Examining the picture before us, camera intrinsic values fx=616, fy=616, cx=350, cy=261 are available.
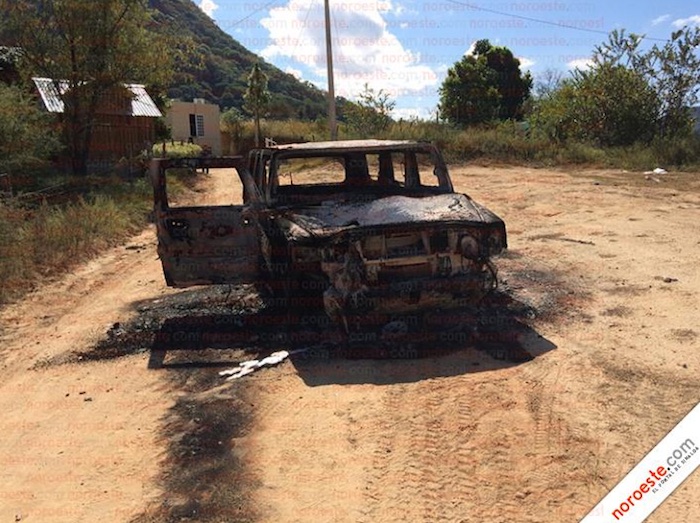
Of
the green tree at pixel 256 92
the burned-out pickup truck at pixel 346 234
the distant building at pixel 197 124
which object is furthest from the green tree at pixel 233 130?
the burned-out pickup truck at pixel 346 234

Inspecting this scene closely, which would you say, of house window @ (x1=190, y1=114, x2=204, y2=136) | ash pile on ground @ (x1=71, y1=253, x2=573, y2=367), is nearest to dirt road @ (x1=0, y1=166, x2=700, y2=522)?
ash pile on ground @ (x1=71, y1=253, x2=573, y2=367)

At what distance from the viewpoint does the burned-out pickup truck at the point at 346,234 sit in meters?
5.09

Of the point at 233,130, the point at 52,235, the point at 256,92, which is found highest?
the point at 256,92

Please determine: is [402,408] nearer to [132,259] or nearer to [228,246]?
[228,246]

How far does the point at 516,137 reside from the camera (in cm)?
2384

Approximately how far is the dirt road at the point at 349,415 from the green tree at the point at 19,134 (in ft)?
23.8

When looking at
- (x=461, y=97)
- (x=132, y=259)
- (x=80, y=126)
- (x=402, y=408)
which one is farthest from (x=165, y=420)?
(x=461, y=97)

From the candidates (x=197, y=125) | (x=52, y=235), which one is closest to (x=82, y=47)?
(x=52, y=235)

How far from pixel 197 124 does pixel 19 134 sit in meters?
32.8

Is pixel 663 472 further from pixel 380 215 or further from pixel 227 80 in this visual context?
pixel 227 80

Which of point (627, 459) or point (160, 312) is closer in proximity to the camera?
point (627, 459)

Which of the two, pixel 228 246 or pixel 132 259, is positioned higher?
pixel 228 246

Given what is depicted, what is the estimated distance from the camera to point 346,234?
16.4 feet

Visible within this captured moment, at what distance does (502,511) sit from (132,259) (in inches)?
334
